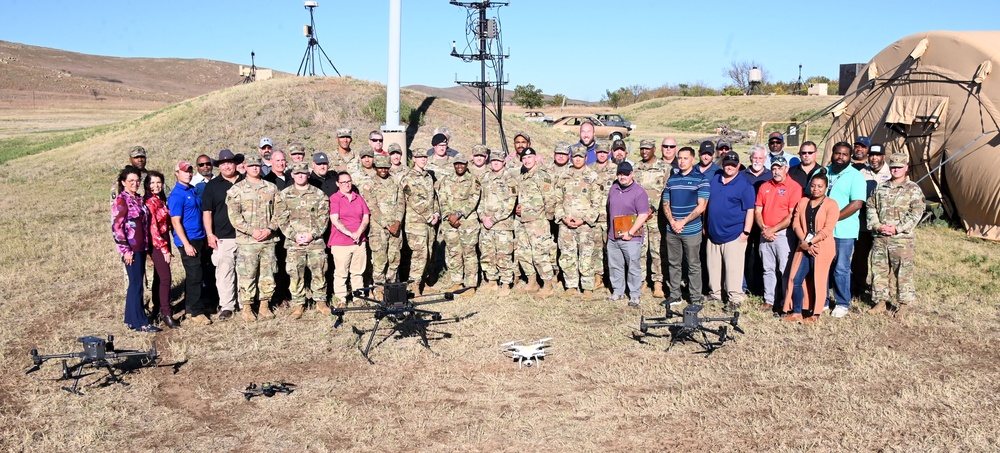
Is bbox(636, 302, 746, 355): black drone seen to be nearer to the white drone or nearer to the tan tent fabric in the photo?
the white drone

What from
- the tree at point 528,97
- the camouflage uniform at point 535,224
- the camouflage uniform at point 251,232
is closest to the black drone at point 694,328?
the camouflage uniform at point 535,224

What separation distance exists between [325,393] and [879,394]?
14.7 feet

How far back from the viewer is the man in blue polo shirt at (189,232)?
7508mm

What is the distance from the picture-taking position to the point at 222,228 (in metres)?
7.64

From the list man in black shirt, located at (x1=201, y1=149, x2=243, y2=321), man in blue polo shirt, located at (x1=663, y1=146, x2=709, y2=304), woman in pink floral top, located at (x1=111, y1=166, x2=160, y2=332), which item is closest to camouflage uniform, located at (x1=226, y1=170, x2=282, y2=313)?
man in black shirt, located at (x1=201, y1=149, x2=243, y2=321)

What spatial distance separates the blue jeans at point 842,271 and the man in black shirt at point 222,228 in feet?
21.0

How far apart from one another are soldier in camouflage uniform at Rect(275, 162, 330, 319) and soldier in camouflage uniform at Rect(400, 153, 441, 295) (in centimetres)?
96

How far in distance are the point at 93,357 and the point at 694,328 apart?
5187 millimetres

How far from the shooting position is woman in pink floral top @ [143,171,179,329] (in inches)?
294

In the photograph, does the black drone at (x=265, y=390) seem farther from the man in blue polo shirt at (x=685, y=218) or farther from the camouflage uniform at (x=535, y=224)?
the man in blue polo shirt at (x=685, y=218)

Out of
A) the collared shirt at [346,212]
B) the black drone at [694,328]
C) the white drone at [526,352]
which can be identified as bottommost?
the white drone at [526,352]

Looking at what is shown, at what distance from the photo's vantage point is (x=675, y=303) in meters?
8.27

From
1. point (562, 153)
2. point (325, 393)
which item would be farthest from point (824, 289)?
point (325, 393)

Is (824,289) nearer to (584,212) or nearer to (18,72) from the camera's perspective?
(584,212)
